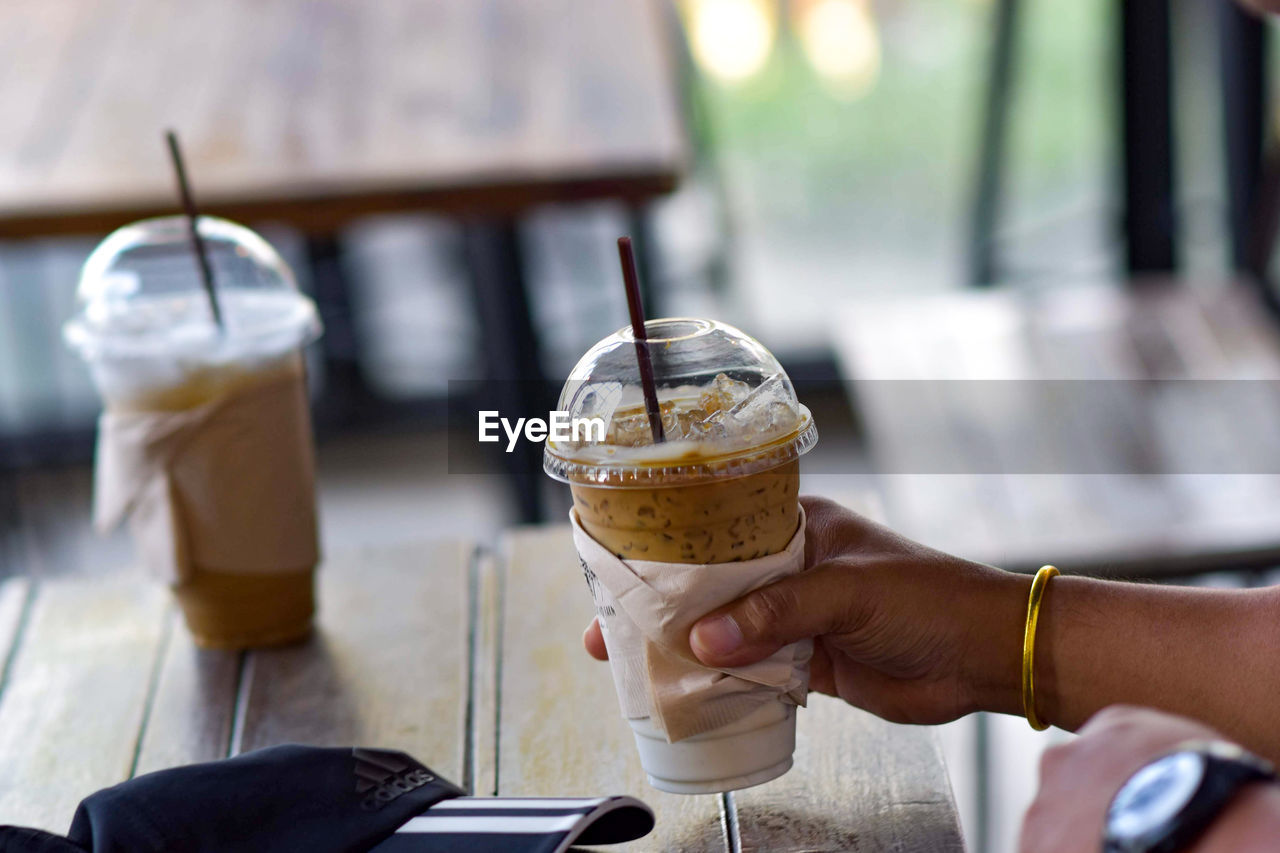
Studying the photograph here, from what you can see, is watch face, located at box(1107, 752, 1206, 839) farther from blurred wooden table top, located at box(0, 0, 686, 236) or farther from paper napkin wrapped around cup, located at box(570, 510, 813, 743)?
blurred wooden table top, located at box(0, 0, 686, 236)

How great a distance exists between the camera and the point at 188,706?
108 cm

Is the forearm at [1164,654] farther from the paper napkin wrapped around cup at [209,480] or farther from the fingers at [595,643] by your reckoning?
the paper napkin wrapped around cup at [209,480]

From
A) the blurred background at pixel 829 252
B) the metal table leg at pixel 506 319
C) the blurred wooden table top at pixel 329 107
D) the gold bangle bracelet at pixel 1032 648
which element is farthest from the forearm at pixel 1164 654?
the metal table leg at pixel 506 319

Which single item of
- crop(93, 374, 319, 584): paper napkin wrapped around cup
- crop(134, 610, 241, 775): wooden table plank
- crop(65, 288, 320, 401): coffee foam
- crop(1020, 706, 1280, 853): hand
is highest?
crop(65, 288, 320, 401): coffee foam

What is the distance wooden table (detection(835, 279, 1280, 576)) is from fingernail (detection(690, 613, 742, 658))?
4.58 feet

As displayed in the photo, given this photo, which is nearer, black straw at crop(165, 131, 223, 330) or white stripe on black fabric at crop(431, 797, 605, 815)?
white stripe on black fabric at crop(431, 797, 605, 815)

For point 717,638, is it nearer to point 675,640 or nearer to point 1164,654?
point 675,640

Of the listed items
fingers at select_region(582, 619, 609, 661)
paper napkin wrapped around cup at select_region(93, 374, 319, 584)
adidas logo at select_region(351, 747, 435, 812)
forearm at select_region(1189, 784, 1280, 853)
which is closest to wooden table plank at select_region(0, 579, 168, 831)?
paper napkin wrapped around cup at select_region(93, 374, 319, 584)

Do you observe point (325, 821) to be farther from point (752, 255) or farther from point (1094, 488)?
point (752, 255)

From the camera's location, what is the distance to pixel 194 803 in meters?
0.82

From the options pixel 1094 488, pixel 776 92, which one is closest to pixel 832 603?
pixel 1094 488

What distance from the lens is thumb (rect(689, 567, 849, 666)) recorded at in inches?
31.1

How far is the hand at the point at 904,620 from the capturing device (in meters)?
0.87

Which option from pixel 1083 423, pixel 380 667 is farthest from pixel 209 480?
pixel 1083 423
